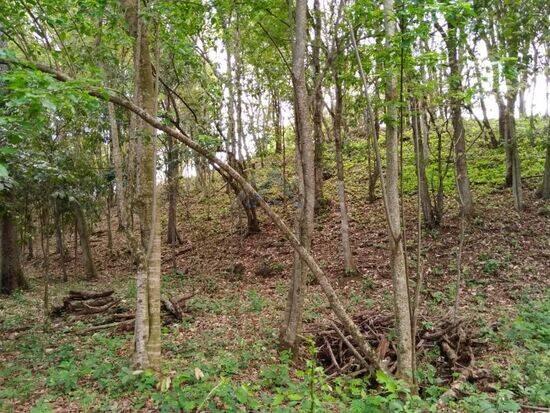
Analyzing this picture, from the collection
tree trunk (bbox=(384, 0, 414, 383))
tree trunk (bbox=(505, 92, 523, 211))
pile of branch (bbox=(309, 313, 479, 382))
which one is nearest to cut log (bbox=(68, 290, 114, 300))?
pile of branch (bbox=(309, 313, 479, 382))

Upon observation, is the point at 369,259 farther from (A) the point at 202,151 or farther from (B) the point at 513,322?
(A) the point at 202,151

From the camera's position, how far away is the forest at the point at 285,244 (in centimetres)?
430

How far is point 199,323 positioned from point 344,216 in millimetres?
4846

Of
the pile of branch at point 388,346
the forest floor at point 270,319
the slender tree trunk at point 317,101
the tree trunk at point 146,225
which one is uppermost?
the slender tree trunk at point 317,101

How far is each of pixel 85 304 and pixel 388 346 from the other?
645 centimetres

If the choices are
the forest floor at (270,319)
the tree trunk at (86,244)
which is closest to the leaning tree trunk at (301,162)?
the forest floor at (270,319)

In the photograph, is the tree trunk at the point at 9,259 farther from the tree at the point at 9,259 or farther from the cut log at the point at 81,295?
the cut log at the point at 81,295

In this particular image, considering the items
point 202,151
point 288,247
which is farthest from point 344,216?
point 202,151

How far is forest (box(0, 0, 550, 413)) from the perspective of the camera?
430 centimetres

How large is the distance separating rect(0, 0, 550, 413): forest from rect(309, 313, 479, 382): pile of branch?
4 centimetres

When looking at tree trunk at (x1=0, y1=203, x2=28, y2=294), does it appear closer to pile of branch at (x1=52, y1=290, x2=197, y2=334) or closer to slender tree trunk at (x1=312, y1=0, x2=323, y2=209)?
pile of branch at (x1=52, y1=290, x2=197, y2=334)

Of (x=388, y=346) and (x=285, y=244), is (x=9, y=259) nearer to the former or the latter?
(x=285, y=244)

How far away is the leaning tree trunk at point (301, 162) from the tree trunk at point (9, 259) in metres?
9.69

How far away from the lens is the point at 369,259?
1159cm
